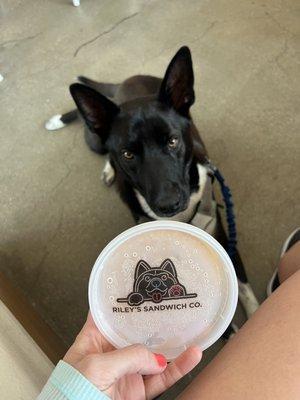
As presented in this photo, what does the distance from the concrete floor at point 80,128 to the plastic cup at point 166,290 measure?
653mm

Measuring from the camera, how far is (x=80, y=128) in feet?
7.38

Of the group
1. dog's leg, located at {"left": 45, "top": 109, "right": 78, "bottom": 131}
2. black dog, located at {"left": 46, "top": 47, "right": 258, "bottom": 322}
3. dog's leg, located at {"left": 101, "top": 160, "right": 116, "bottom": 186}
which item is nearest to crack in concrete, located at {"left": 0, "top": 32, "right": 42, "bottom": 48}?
dog's leg, located at {"left": 45, "top": 109, "right": 78, "bottom": 131}

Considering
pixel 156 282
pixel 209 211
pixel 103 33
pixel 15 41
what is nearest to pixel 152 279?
pixel 156 282

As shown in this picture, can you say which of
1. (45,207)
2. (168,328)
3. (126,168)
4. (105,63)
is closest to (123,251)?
(168,328)

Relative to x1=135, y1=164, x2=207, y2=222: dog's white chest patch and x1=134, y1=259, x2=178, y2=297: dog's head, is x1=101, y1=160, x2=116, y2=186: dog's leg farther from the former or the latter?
x1=134, y1=259, x2=178, y2=297: dog's head

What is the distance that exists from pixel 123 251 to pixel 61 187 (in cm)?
110

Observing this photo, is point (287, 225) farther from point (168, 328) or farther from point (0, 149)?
point (0, 149)

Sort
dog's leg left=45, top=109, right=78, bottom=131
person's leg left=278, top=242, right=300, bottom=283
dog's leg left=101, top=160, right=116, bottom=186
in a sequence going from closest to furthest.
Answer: person's leg left=278, top=242, right=300, bottom=283, dog's leg left=101, top=160, right=116, bottom=186, dog's leg left=45, top=109, right=78, bottom=131

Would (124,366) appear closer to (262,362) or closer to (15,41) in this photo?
(262,362)

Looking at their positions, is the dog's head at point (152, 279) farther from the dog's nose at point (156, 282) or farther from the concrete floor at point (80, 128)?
the concrete floor at point (80, 128)

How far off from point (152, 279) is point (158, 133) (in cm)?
51

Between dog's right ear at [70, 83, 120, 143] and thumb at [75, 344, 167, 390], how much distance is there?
839mm

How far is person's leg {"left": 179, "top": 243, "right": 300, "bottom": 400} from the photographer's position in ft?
2.56

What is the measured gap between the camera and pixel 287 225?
69.4 inches
